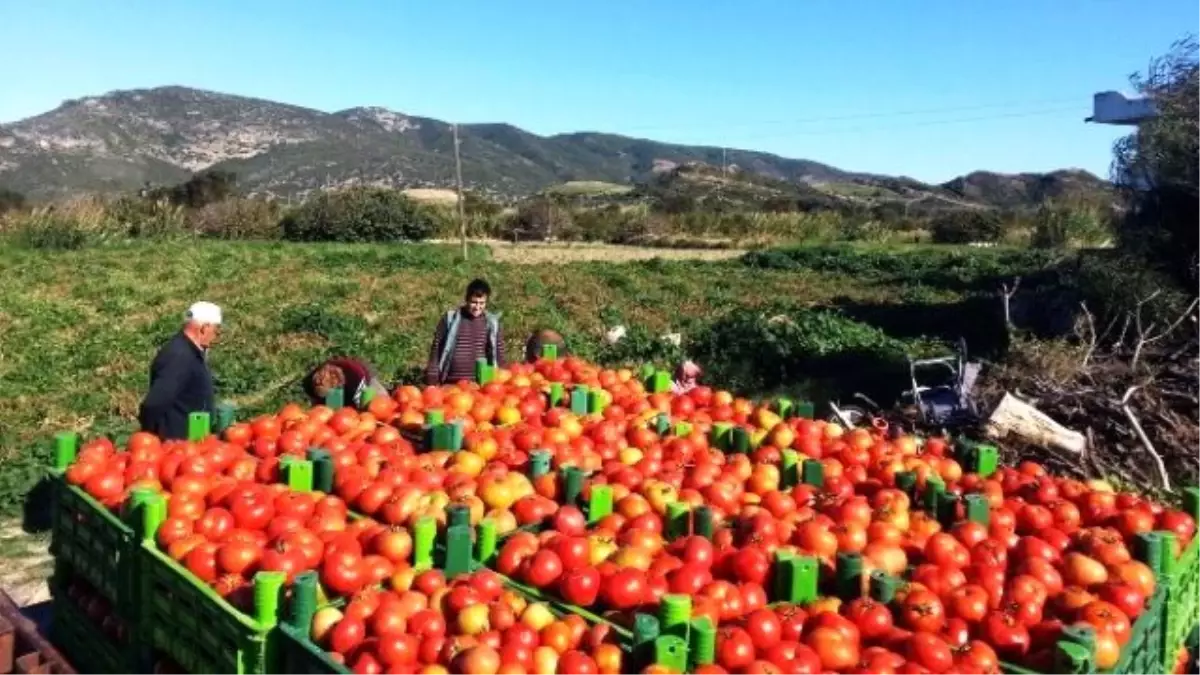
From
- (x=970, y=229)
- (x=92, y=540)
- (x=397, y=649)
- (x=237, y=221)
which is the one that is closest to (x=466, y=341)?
(x=92, y=540)

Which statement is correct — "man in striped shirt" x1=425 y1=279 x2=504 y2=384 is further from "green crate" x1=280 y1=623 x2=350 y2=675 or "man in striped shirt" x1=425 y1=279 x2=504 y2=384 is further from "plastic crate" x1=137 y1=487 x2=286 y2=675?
"green crate" x1=280 y1=623 x2=350 y2=675

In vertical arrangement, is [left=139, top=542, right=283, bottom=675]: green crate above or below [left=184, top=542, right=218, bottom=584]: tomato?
below

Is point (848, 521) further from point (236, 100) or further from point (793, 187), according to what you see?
point (236, 100)

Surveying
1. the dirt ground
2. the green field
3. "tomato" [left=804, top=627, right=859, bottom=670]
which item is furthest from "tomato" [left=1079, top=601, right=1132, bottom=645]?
the green field

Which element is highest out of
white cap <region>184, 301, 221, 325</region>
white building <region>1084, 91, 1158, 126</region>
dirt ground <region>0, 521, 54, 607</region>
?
white building <region>1084, 91, 1158, 126</region>

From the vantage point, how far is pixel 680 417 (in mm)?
5750

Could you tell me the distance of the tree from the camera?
11359 mm

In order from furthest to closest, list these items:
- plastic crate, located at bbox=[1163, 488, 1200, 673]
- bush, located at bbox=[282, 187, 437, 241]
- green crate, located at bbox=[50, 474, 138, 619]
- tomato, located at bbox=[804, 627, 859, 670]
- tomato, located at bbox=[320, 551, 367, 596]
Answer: bush, located at bbox=[282, 187, 437, 241], green crate, located at bbox=[50, 474, 138, 619], plastic crate, located at bbox=[1163, 488, 1200, 673], tomato, located at bbox=[320, 551, 367, 596], tomato, located at bbox=[804, 627, 859, 670]

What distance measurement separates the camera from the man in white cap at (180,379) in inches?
239

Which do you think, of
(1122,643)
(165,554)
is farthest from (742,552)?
(165,554)

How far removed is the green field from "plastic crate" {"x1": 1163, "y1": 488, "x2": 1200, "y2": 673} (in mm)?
7116

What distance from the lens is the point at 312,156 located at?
118438 millimetres

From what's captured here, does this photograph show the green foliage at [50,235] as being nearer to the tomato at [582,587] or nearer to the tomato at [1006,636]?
the tomato at [582,587]

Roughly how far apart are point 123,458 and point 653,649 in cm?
283
